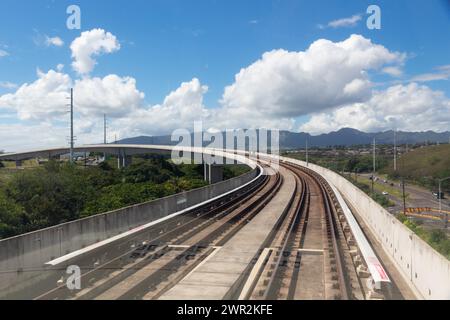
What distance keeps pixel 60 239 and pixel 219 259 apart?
14.0ft

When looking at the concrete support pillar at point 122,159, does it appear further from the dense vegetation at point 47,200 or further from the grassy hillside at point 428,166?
the dense vegetation at point 47,200

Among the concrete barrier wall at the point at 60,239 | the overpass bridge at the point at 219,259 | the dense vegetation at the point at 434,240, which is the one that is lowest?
the dense vegetation at the point at 434,240

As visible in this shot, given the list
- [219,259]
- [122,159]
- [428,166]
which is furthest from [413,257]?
[122,159]

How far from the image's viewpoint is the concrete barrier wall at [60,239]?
859 centimetres

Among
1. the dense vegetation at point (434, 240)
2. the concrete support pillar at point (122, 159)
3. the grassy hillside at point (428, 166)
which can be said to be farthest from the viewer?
the concrete support pillar at point (122, 159)

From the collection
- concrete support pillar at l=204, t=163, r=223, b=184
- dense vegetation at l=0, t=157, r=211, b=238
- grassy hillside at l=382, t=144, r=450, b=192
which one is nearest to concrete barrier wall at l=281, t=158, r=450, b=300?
dense vegetation at l=0, t=157, r=211, b=238

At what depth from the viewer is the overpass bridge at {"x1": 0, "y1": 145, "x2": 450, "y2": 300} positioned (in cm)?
842

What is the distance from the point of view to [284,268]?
1062cm

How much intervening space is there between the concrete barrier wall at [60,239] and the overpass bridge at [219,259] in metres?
0.02

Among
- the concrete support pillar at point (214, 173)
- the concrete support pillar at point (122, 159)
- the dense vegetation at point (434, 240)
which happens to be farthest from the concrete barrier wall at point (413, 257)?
the concrete support pillar at point (122, 159)

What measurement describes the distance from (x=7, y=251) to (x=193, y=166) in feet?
217

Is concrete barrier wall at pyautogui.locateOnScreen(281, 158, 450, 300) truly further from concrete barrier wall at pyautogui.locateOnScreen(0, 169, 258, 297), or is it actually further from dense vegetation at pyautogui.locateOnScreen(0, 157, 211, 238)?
dense vegetation at pyautogui.locateOnScreen(0, 157, 211, 238)
